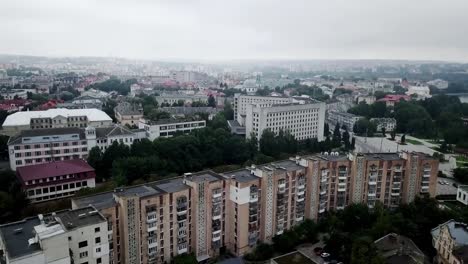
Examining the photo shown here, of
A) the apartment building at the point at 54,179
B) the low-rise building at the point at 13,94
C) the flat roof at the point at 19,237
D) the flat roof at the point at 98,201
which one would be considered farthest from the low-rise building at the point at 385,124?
the low-rise building at the point at 13,94

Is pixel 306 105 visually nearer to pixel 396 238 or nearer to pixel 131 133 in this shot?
pixel 131 133

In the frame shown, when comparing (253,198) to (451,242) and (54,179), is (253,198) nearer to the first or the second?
(451,242)

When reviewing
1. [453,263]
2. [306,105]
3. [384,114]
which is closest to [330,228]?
[453,263]

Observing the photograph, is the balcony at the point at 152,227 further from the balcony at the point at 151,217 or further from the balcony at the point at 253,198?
the balcony at the point at 253,198

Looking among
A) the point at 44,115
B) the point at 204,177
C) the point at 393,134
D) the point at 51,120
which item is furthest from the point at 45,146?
the point at 393,134

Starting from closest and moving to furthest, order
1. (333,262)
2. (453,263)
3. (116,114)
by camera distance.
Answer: (453,263) < (333,262) < (116,114)

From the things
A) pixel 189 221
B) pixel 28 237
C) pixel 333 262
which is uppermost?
pixel 28 237

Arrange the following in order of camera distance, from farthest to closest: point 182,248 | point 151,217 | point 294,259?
1. point 182,248
2. point 294,259
3. point 151,217
